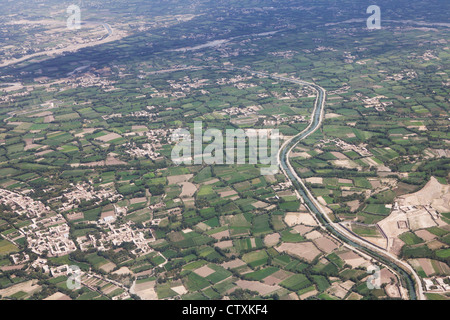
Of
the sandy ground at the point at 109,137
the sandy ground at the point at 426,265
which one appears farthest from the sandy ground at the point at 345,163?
the sandy ground at the point at 109,137

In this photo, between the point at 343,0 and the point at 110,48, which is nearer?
the point at 110,48

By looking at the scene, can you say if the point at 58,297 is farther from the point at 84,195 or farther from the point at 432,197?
the point at 432,197

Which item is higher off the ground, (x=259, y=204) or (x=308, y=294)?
(x=308, y=294)

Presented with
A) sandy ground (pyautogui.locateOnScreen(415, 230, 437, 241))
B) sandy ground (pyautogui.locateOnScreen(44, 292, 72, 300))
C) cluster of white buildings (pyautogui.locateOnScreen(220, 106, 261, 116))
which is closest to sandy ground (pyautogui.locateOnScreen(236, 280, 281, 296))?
sandy ground (pyautogui.locateOnScreen(44, 292, 72, 300))

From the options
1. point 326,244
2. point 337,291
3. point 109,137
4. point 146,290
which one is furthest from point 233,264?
point 109,137

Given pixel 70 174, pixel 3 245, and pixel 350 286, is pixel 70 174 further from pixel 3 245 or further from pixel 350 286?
pixel 350 286

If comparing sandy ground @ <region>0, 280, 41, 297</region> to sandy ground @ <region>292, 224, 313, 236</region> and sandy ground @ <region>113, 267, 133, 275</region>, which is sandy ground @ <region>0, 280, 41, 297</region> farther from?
sandy ground @ <region>292, 224, 313, 236</region>

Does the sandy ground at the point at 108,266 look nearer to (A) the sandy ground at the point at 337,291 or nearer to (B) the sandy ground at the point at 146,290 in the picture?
(B) the sandy ground at the point at 146,290
